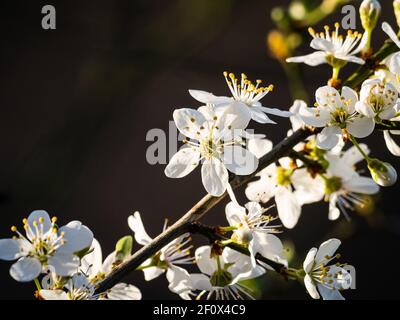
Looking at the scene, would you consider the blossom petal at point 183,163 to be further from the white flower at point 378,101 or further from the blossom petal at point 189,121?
the white flower at point 378,101

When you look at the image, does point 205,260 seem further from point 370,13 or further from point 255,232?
point 370,13

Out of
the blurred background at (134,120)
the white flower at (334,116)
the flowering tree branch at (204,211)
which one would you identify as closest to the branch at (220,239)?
the flowering tree branch at (204,211)

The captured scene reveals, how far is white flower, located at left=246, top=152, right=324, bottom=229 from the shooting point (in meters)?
1.12

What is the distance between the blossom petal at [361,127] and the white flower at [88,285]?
17.0 inches

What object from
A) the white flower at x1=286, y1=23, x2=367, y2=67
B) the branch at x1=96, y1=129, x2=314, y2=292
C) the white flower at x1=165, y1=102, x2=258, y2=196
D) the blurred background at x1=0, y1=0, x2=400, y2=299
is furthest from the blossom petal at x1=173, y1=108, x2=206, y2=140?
the blurred background at x1=0, y1=0, x2=400, y2=299

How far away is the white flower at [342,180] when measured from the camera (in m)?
1.12

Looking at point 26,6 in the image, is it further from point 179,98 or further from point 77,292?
point 77,292

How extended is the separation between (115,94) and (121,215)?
166cm

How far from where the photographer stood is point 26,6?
3088mm

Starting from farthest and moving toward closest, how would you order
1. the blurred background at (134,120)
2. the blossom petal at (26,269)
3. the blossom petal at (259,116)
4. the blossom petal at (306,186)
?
the blurred background at (134,120)
the blossom petal at (306,186)
the blossom petal at (259,116)
the blossom petal at (26,269)

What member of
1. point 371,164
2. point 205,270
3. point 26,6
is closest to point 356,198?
point 371,164

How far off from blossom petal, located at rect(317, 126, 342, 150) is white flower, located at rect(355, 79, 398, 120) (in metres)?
0.06
